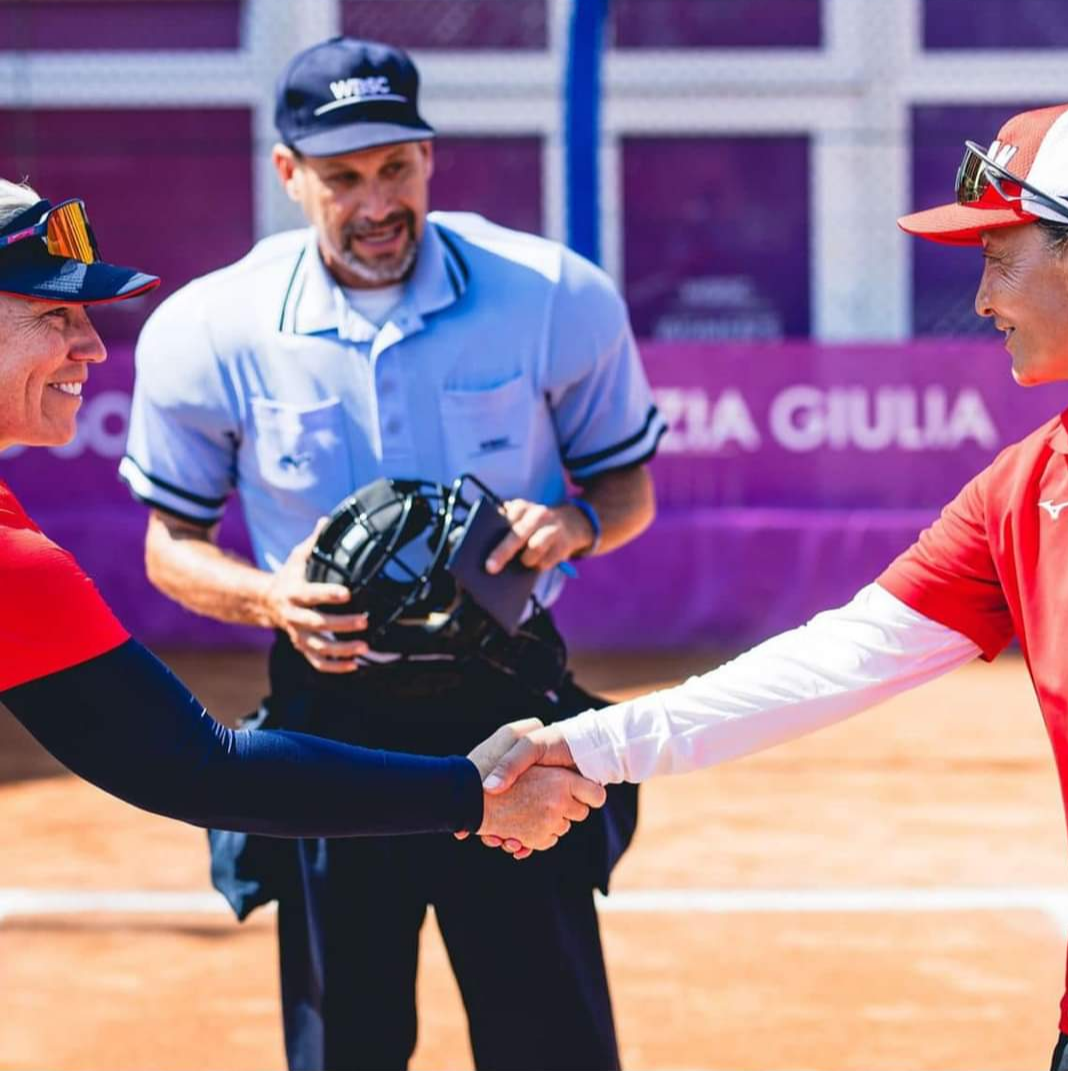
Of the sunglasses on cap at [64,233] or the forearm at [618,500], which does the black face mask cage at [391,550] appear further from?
the sunglasses on cap at [64,233]

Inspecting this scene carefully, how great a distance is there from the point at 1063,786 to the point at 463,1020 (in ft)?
8.41

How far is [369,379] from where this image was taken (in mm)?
3723

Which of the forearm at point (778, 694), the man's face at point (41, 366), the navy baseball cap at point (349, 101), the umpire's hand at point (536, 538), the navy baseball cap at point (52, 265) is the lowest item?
the forearm at point (778, 694)

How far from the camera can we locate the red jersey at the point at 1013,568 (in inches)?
107

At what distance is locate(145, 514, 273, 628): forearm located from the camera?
376cm

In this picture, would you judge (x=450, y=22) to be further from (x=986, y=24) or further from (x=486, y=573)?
(x=486, y=573)

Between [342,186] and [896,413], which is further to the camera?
[896,413]

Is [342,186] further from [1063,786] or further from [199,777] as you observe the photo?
[1063,786]

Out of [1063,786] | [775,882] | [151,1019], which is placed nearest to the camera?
[1063,786]

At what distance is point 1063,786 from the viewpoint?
2.76 m

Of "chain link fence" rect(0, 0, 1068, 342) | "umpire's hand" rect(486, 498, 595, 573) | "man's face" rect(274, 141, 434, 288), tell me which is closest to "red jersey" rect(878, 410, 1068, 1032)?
"umpire's hand" rect(486, 498, 595, 573)

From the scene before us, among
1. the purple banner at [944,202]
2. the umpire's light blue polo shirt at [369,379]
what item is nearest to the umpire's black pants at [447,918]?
the umpire's light blue polo shirt at [369,379]

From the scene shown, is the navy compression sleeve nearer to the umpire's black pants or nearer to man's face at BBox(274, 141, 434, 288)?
the umpire's black pants

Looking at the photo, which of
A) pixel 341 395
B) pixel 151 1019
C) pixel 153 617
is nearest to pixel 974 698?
pixel 153 617
